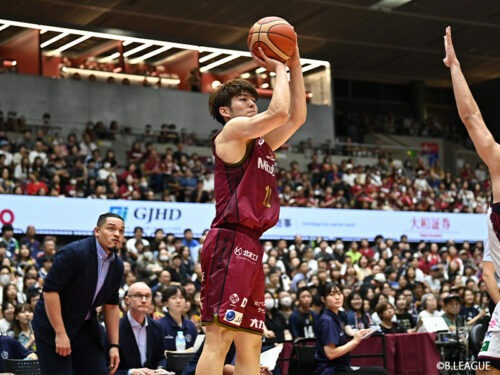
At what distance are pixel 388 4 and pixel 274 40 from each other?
2110 centimetres

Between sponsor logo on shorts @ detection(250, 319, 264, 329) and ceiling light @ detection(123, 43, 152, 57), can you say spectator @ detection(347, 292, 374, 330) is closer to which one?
sponsor logo on shorts @ detection(250, 319, 264, 329)

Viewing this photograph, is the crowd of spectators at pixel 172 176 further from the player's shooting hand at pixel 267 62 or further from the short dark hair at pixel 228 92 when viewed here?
the player's shooting hand at pixel 267 62

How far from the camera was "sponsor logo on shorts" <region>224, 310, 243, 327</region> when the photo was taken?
405 centimetres

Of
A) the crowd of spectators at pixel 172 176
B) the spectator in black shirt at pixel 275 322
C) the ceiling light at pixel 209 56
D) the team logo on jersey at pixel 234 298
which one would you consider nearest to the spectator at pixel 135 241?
the crowd of spectators at pixel 172 176

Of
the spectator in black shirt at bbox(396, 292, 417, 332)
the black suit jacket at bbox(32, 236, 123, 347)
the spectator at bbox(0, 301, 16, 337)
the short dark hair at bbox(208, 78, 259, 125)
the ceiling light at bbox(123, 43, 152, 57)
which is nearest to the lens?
the short dark hair at bbox(208, 78, 259, 125)

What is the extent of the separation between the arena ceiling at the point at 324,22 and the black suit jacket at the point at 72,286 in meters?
18.9

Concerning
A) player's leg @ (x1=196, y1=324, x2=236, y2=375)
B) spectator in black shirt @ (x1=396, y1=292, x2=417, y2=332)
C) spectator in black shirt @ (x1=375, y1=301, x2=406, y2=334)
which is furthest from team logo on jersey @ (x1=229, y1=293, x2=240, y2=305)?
spectator in black shirt @ (x1=396, y1=292, x2=417, y2=332)

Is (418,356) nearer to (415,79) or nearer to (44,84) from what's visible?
(44,84)

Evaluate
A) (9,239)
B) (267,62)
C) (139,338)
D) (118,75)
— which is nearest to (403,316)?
(139,338)

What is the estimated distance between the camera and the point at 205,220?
697 inches

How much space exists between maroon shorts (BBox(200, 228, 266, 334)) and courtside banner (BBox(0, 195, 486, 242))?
39.3 feet

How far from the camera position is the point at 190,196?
18.4 meters

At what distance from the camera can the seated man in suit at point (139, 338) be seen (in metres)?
6.61

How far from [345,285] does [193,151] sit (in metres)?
8.45
